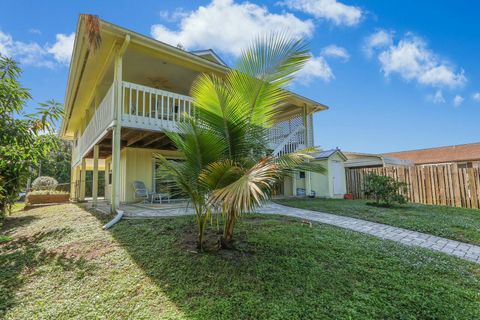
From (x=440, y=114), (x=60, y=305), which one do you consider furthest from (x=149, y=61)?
(x=440, y=114)

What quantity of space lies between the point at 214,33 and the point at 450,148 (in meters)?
24.2

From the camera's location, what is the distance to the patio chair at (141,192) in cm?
955

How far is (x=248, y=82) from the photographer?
10.9 feet

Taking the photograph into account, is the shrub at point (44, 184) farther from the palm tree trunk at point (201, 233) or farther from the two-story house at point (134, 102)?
the palm tree trunk at point (201, 233)

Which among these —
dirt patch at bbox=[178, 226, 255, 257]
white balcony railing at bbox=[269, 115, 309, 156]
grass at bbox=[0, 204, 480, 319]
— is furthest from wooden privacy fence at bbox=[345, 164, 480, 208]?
dirt patch at bbox=[178, 226, 255, 257]

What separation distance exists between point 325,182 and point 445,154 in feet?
54.2

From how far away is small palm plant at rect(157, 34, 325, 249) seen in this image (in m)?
3.07

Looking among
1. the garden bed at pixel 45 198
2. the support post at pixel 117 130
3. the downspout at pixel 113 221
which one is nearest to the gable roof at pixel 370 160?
the support post at pixel 117 130

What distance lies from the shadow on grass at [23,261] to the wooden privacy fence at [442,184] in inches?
470

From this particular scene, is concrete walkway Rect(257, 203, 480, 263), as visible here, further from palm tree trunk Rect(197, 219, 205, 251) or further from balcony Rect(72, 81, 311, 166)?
palm tree trunk Rect(197, 219, 205, 251)

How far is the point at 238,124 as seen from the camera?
332 cm

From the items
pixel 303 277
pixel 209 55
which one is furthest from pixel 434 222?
pixel 209 55

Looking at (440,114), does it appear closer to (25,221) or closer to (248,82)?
(248,82)

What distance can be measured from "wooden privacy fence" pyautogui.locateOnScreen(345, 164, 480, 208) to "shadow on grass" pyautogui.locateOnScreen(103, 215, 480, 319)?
25.8ft
